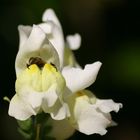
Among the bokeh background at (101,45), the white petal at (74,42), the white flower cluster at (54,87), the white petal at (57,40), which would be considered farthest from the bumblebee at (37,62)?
the bokeh background at (101,45)

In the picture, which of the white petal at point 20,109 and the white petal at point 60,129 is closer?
the white petal at point 20,109

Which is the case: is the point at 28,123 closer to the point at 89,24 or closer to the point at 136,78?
the point at 136,78

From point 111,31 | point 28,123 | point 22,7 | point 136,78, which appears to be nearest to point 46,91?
point 28,123

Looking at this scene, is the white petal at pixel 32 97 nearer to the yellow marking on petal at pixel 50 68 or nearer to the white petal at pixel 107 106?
the yellow marking on petal at pixel 50 68

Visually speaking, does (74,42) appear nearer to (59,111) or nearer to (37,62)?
(37,62)

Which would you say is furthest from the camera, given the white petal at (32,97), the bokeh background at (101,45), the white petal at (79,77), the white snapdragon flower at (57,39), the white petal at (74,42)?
the bokeh background at (101,45)

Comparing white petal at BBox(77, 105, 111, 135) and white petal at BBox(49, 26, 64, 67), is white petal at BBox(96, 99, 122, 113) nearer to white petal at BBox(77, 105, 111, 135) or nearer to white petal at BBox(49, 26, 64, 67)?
white petal at BBox(77, 105, 111, 135)

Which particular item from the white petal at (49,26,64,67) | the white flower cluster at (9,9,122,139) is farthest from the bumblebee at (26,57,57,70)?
the white petal at (49,26,64,67)
